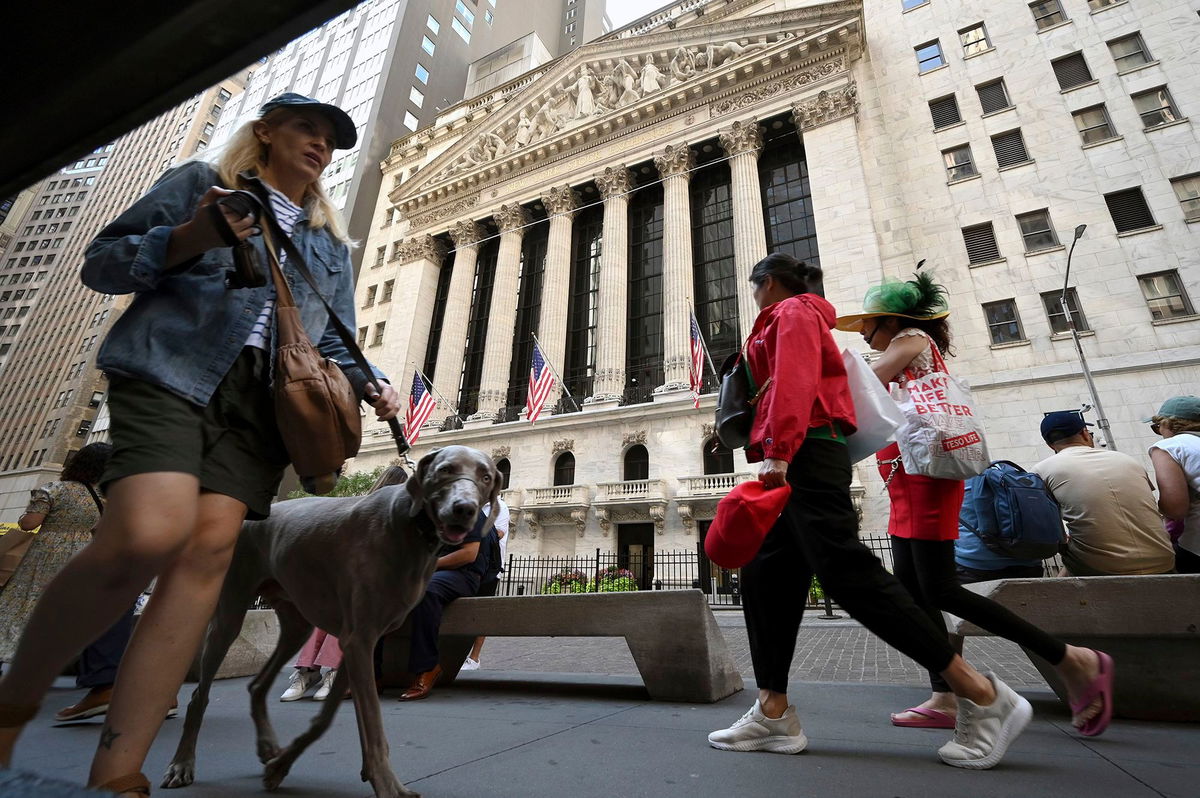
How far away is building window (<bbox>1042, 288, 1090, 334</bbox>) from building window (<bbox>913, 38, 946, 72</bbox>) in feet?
39.1

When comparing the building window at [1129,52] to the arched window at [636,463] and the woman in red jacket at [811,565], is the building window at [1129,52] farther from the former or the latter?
the woman in red jacket at [811,565]

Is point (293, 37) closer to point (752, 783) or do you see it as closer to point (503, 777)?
point (503, 777)

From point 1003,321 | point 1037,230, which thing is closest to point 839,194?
point 1037,230

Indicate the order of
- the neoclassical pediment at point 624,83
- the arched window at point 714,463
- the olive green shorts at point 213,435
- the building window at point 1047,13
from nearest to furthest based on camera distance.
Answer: the olive green shorts at point 213,435, the arched window at point 714,463, the building window at point 1047,13, the neoclassical pediment at point 624,83

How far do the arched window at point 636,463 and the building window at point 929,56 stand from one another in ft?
67.7

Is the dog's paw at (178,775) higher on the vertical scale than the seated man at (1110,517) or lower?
lower

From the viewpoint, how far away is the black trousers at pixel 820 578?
230cm

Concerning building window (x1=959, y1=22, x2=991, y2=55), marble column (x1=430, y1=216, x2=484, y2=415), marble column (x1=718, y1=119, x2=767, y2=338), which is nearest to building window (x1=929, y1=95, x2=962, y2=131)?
building window (x1=959, y1=22, x2=991, y2=55)

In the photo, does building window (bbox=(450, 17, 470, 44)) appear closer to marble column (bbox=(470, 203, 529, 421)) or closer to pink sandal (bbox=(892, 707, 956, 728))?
marble column (bbox=(470, 203, 529, 421))

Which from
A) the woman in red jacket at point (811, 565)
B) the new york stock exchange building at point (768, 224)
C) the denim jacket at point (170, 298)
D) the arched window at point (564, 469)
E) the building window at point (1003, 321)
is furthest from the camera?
the arched window at point (564, 469)

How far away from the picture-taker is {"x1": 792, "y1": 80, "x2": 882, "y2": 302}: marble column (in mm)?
21078

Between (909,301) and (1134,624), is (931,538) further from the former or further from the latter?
(909,301)

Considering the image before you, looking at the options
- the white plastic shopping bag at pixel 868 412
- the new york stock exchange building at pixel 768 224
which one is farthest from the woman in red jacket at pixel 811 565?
the new york stock exchange building at pixel 768 224

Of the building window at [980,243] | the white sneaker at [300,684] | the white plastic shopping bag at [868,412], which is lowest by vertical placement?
the white sneaker at [300,684]
